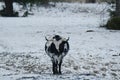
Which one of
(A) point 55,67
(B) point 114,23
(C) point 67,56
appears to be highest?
(A) point 55,67

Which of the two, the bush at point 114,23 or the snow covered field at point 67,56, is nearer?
the snow covered field at point 67,56

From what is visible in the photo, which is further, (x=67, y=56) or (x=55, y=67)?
(x=67, y=56)

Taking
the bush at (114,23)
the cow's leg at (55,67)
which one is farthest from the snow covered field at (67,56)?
the bush at (114,23)

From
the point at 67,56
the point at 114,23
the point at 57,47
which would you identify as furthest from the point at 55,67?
the point at 114,23

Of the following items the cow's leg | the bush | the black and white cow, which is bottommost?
the bush

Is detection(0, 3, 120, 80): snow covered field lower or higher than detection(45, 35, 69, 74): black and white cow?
lower

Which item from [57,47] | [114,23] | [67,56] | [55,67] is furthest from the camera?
[114,23]

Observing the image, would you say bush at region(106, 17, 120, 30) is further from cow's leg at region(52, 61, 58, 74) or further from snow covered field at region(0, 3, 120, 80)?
cow's leg at region(52, 61, 58, 74)

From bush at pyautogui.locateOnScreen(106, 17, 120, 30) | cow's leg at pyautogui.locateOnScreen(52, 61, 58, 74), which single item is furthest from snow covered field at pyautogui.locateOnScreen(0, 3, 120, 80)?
bush at pyautogui.locateOnScreen(106, 17, 120, 30)

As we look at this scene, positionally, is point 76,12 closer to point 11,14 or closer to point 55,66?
point 11,14

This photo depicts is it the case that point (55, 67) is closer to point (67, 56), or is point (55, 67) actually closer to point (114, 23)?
point (67, 56)

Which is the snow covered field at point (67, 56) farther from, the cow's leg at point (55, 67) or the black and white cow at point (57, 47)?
the black and white cow at point (57, 47)

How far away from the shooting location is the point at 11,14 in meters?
32.7

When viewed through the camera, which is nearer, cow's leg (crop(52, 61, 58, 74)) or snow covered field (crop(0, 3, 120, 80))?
cow's leg (crop(52, 61, 58, 74))
